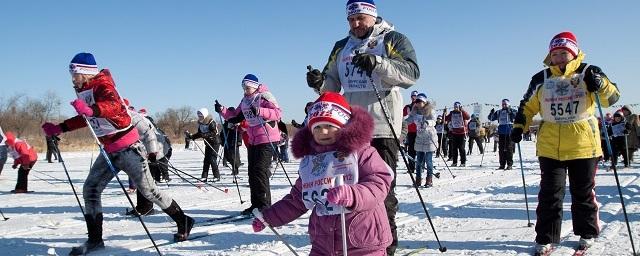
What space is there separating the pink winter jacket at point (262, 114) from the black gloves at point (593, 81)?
3741mm

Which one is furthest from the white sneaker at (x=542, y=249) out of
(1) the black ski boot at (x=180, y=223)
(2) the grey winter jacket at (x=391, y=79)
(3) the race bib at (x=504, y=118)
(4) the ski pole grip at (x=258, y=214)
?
(3) the race bib at (x=504, y=118)

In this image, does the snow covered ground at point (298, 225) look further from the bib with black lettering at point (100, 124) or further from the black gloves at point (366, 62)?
the black gloves at point (366, 62)

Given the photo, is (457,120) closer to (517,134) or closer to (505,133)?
(505,133)

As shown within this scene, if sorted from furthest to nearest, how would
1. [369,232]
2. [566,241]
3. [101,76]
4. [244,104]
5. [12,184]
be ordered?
[12,184], [244,104], [101,76], [566,241], [369,232]

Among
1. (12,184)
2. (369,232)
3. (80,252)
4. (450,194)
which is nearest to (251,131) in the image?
(80,252)

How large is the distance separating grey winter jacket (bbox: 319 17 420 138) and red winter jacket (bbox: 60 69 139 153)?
1973mm

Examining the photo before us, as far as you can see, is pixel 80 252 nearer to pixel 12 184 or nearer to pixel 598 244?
pixel 598 244

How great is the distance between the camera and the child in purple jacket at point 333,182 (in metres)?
2.73

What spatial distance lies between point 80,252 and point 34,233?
57.4 inches

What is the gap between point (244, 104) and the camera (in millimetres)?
7184

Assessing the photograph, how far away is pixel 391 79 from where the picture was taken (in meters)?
3.77

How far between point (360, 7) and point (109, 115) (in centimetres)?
245

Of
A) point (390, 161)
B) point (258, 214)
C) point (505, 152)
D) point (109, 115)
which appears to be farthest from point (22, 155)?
point (505, 152)

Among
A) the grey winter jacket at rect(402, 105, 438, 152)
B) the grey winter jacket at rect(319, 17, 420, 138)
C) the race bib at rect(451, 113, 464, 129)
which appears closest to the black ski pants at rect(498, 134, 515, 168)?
the race bib at rect(451, 113, 464, 129)
